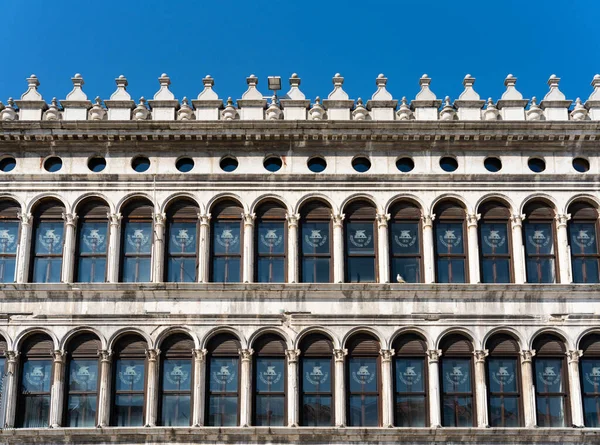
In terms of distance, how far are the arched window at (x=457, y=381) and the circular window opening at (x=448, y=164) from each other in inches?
181

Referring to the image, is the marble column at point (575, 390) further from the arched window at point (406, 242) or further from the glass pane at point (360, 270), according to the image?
the glass pane at point (360, 270)

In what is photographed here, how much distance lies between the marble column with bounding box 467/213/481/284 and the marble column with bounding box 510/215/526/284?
0.94 meters

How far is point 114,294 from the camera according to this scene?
3167cm

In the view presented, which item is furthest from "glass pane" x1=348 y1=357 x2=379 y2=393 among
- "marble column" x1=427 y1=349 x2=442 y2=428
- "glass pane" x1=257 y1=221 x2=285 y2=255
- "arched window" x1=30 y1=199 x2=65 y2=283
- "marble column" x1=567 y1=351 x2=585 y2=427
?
"arched window" x1=30 y1=199 x2=65 y2=283

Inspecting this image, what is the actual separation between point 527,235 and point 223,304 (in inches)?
317

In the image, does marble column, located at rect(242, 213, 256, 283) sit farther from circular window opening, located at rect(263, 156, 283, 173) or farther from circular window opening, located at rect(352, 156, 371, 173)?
circular window opening, located at rect(352, 156, 371, 173)

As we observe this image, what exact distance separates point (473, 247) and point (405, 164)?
2.92 metres

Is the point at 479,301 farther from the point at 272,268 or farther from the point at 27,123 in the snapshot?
the point at 27,123

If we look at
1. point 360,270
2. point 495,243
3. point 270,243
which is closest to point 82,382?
point 270,243

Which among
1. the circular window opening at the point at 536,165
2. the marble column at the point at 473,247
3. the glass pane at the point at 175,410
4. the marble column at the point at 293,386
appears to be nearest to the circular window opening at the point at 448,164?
the marble column at the point at 473,247

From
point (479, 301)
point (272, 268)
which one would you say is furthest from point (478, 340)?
point (272, 268)

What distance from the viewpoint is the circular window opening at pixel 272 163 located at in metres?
33.5

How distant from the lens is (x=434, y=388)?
31.1 m

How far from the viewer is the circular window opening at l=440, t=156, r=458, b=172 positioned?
33469mm
